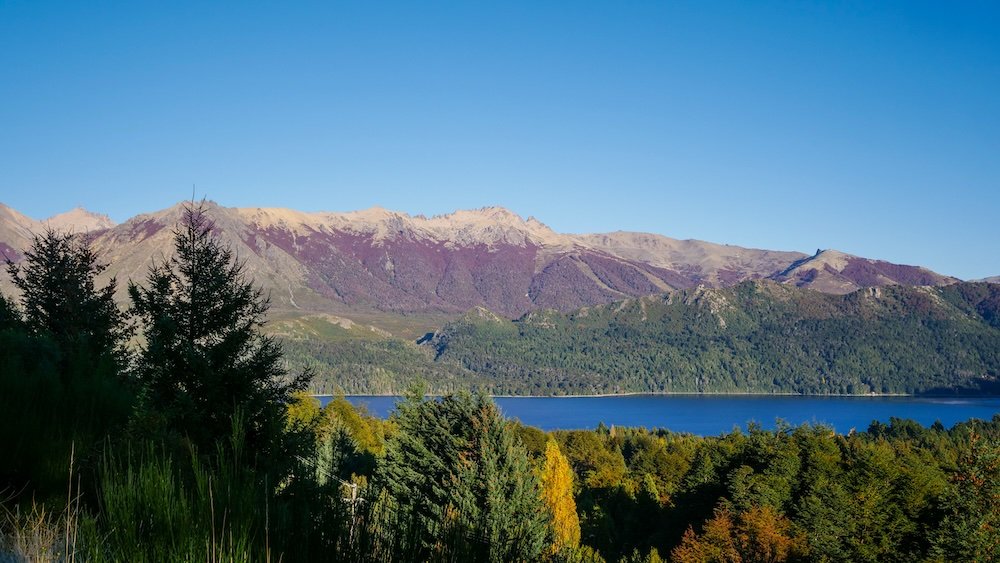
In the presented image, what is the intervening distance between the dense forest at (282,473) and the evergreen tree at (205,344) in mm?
52

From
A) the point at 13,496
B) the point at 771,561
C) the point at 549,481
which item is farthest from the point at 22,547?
the point at 549,481

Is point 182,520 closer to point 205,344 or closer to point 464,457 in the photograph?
point 205,344

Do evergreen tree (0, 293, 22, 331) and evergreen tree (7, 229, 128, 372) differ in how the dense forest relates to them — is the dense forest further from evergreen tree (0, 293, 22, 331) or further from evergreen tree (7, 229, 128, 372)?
evergreen tree (0, 293, 22, 331)

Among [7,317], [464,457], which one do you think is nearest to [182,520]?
[464,457]

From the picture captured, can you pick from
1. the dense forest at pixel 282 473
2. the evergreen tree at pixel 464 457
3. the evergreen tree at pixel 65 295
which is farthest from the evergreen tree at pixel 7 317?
the evergreen tree at pixel 464 457

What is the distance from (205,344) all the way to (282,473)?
50.3 feet

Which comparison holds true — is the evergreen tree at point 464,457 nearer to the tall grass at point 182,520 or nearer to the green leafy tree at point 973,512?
the tall grass at point 182,520

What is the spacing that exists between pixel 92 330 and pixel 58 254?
15.4 feet

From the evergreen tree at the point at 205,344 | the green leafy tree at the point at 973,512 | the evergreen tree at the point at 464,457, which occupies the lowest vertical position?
the green leafy tree at the point at 973,512

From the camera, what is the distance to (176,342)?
54.9ft

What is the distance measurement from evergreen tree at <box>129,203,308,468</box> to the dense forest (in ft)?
0.17

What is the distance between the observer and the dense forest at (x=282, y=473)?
7.59ft

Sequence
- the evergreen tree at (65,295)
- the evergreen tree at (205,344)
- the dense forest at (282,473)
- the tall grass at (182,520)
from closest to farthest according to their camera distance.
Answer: the tall grass at (182,520) < the dense forest at (282,473) < the evergreen tree at (205,344) < the evergreen tree at (65,295)

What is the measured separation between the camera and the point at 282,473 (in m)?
3.12
